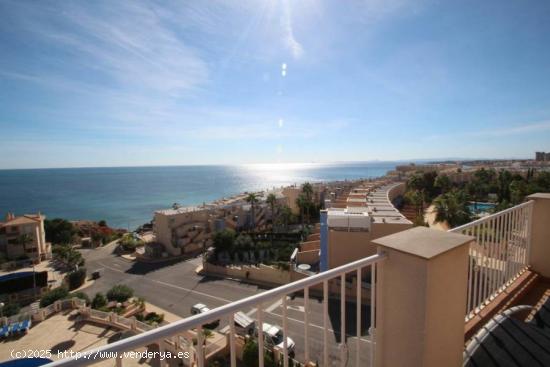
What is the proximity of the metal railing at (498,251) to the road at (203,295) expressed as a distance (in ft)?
12.5

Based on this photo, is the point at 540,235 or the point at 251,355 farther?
the point at 251,355

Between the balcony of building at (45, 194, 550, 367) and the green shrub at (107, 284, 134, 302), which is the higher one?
the balcony of building at (45, 194, 550, 367)

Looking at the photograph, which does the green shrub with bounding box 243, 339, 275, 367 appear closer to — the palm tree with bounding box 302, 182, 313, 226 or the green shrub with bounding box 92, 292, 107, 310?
the green shrub with bounding box 92, 292, 107, 310

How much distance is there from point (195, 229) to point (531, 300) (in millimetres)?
28872

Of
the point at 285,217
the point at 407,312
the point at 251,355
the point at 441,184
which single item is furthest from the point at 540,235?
the point at 441,184

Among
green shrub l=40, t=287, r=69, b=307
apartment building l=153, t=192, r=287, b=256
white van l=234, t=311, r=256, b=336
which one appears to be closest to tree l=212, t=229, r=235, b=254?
apartment building l=153, t=192, r=287, b=256

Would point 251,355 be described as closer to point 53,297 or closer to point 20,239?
point 53,297

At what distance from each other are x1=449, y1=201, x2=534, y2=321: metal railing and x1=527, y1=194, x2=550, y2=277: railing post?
7cm

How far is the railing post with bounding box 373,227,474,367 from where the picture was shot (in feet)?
5.32

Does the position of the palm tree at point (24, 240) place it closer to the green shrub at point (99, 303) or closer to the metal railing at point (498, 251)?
the green shrub at point (99, 303)

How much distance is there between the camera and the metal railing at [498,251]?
114 inches

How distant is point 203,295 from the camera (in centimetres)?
1666

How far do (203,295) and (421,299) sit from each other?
17122mm

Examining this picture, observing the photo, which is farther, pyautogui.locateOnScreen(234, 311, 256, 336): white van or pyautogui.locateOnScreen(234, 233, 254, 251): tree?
pyautogui.locateOnScreen(234, 233, 254, 251): tree
